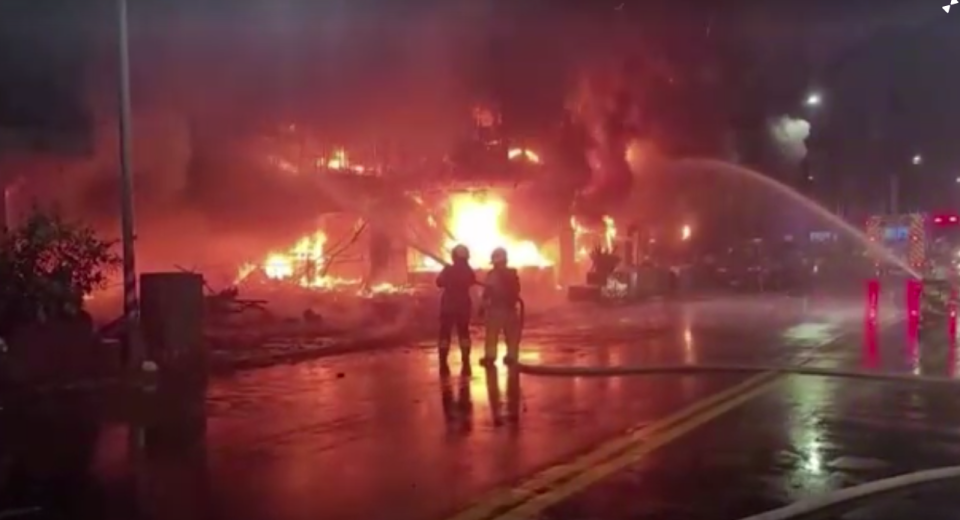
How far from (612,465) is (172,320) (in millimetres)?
7828

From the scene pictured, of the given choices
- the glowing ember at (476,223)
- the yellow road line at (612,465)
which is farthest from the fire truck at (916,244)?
the yellow road line at (612,465)

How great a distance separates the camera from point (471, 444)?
Answer: 8609mm

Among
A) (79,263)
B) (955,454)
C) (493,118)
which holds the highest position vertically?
(493,118)

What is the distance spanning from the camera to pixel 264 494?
7000mm

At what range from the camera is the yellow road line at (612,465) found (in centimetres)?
649

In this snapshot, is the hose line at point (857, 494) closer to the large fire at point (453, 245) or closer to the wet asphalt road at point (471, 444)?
the wet asphalt road at point (471, 444)

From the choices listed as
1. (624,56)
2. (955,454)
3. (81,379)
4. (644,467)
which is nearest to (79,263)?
(81,379)

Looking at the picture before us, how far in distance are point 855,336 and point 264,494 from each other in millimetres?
12717

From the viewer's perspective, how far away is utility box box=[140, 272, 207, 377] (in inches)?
556

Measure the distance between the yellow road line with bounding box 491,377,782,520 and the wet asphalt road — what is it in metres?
0.02

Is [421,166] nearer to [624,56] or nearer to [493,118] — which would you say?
[493,118]

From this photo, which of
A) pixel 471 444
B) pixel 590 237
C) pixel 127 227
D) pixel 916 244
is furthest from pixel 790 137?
pixel 471 444

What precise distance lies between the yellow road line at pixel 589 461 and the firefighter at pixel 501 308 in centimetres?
296

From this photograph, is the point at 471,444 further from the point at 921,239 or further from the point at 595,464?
the point at 921,239
